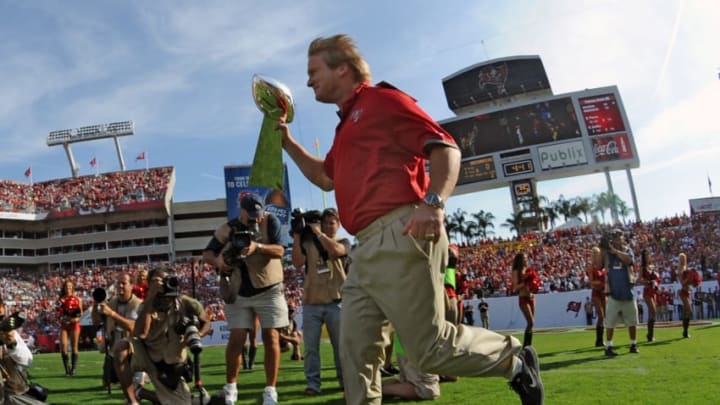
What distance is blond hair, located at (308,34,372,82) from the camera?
310cm

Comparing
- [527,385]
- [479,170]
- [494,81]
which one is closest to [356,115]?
[527,385]

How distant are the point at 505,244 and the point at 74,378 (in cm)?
3725

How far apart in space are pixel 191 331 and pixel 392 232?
2647 mm

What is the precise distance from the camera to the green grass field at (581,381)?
493 centimetres

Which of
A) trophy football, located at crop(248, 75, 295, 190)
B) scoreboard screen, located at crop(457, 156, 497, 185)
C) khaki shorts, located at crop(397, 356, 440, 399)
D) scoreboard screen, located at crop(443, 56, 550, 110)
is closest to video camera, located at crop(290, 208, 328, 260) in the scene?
khaki shorts, located at crop(397, 356, 440, 399)

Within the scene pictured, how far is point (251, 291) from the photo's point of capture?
5.41 m

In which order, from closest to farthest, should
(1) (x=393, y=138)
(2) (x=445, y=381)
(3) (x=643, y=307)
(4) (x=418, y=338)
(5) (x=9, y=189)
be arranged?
(4) (x=418, y=338) → (1) (x=393, y=138) → (2) (x=445, y=381) → (3) (x=643, y=307) → (5) (x=9, y=189)

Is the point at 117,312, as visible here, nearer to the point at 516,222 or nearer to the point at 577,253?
the point at 577,253

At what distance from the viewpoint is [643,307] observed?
21297 mm

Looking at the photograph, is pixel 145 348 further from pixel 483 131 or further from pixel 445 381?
pixel 483 131

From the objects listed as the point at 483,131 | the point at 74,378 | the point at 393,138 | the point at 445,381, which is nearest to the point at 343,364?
the point at 393,138

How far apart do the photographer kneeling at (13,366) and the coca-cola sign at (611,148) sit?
165 feet

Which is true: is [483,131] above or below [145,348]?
above

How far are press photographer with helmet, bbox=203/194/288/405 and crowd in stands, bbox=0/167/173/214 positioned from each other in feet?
263
